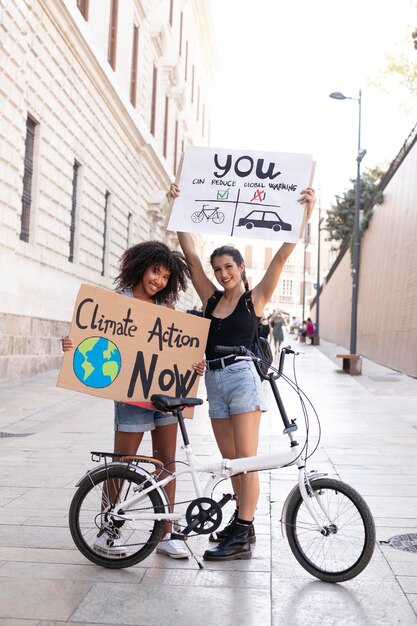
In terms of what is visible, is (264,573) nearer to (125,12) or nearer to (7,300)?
(7,300)

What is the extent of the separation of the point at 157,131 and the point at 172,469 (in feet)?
88.7

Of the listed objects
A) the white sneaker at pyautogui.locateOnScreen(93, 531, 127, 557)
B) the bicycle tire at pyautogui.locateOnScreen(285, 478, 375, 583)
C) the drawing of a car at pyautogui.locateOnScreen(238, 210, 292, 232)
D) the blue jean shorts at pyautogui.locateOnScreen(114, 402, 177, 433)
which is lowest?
the white sneaker at pyautogui.locateOnScreen(93, 531, 127, 557)

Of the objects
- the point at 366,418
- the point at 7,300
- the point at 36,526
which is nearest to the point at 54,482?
the point at 36,526

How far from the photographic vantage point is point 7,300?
14.0m

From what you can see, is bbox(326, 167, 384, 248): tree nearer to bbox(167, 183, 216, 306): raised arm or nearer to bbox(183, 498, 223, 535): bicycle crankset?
bbox(167, 183, 216, 306): raised arm

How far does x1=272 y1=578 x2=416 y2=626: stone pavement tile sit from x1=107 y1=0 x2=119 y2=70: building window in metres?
19.9

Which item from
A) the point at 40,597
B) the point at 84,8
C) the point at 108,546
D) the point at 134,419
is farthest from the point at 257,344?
the point at 84,8

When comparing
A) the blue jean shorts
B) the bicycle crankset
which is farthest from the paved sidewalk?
the blue jean shorts

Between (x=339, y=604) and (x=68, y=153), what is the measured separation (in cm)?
1539

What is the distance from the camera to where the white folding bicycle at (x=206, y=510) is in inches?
159

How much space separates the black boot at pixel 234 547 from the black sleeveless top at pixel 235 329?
966 mm

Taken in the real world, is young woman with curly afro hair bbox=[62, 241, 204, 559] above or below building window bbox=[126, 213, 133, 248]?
below

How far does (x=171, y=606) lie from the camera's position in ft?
11.9

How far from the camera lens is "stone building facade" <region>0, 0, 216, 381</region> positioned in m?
14.2
